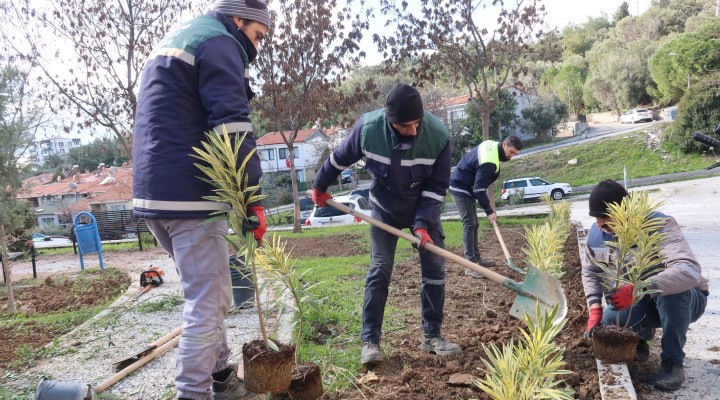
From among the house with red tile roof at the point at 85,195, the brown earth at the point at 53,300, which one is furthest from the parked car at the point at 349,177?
the brown earth at the point at 53,300

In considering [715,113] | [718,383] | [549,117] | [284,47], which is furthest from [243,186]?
[549,117]

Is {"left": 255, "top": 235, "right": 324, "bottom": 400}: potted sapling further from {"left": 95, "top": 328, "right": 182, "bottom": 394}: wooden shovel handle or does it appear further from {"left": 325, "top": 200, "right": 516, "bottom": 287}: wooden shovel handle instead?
{"left": 325, "top": 200, "right": 516, "bottom": 287}: wooden shovel handle

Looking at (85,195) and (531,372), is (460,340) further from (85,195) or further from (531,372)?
(85,195)

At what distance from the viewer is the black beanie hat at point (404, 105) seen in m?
3.27

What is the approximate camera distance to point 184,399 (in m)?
2.49

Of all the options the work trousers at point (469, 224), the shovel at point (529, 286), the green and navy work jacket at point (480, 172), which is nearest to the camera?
the shovel at point (529, 286)

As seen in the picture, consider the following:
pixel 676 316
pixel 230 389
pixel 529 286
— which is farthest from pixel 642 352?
pixel 230 389

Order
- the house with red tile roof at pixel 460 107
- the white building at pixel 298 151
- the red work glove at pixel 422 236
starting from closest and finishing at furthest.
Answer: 1. the red work glove at pixel 422 236
2. the house with red tile roof at pixel 460 107
3. the white building at pixel 298 151

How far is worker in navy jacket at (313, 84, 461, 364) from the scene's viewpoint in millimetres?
3545

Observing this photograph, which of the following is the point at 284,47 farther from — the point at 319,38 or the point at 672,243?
the point at 672,243

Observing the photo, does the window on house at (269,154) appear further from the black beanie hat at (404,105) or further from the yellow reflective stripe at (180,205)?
the yellow reflective stripe at (180,205)

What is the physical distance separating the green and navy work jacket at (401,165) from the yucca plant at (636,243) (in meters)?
1.19

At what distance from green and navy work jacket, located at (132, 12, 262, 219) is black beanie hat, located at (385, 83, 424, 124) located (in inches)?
42.6

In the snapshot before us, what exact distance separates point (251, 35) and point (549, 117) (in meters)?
46.1
